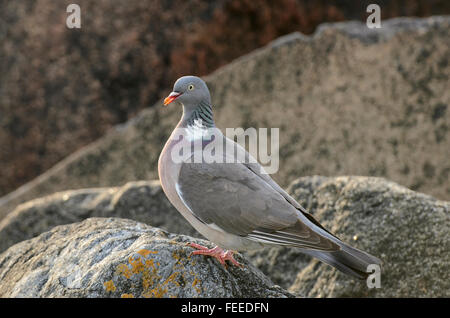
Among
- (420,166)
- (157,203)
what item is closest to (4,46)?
(157,203)

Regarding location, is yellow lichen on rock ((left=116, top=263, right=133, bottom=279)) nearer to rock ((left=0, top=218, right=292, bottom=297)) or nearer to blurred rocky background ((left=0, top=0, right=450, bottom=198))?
rock ((left=0, top=218, right=292, bottom=297))

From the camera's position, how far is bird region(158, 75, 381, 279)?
414cm

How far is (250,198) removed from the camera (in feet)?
14.0

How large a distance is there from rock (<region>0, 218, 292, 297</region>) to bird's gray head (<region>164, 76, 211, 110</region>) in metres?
0.85

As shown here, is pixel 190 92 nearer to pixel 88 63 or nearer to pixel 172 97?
pixel 172 97

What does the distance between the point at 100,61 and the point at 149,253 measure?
5.37 m

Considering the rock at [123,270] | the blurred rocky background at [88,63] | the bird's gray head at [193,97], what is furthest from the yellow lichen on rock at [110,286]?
the blurred rocky background at [88,63]

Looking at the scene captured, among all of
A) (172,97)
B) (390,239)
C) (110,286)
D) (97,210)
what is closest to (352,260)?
(390,239)

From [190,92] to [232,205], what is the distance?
785 mm

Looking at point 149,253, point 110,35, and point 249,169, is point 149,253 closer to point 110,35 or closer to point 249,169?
point 249,169

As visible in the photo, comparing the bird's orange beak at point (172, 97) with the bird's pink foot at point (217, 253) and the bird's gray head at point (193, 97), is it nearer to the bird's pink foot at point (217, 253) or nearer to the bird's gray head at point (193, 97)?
the bird's gray head at point (193, 97)

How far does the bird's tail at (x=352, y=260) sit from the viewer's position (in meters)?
4.07

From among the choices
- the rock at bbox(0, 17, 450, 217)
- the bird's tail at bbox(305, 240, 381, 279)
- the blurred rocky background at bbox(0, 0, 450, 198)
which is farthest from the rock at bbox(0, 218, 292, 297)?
the blurred rocky background at bbox(0, 0, 450, 198)

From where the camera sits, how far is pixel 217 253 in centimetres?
427
